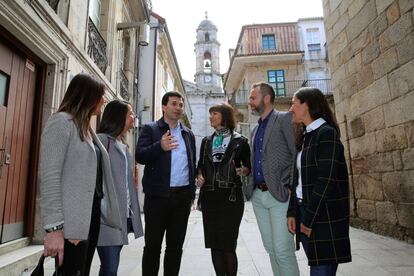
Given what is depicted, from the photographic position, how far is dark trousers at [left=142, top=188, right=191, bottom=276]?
8.04 ft

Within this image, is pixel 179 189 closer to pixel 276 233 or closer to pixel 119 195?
pixel 119 195

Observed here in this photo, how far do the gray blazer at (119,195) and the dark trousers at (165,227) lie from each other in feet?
0.52

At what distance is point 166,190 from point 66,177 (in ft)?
3.66

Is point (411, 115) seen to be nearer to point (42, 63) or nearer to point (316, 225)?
point (316, 225)

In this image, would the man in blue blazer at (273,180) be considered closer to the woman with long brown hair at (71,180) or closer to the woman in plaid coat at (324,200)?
the woman in plaid coat at (324,200)

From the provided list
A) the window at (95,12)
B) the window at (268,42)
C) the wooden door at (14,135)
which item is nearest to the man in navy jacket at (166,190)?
the wooden door at (14,135)

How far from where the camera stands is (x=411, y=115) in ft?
13.5

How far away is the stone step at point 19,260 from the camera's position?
9.64 feet

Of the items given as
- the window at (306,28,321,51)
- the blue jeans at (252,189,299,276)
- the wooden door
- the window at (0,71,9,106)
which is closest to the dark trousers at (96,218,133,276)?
the blue jeans at (252,189,299,276)

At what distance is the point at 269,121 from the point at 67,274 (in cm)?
186

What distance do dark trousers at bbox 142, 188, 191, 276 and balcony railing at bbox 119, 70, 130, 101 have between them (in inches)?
241

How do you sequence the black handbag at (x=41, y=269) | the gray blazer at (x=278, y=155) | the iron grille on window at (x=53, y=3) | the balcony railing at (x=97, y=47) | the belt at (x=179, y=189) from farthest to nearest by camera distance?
the balcony railing at (x=97, y=47) → the iron grille on window at (x=53, y=3) → the belt at (x=179, y=189) → the gray blazer at (x=278, y=155) → the black handbag at (x=41, y=269)

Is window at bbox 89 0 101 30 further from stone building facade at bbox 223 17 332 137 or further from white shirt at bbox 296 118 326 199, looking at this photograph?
stone building facade at bbox 223 17 332 137

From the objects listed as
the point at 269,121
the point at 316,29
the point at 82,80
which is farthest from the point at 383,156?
the point at 316,29
